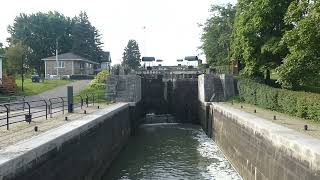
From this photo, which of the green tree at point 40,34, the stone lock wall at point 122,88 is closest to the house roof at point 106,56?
the green tree at point 40,34

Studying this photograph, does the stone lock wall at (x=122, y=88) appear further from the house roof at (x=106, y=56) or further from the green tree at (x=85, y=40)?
the house roof at (x=106, y=56)

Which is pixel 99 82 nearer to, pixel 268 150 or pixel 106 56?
pixel 268 150

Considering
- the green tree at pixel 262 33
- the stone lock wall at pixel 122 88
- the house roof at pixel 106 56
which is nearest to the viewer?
the green tree at pixel 262 33

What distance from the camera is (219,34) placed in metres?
55.8

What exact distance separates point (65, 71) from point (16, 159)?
66855mm

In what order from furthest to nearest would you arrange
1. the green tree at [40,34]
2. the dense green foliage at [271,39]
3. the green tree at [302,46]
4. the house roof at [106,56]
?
the house roof at [106,56], the green tree at [40,34], the dense green foliage at [271,39], the green tree at [302,46]

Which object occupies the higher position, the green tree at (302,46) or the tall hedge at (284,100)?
the green tree at (302,46)

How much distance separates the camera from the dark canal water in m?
20.6

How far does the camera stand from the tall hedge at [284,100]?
19452 millimetres

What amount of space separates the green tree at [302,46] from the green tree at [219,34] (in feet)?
97.7

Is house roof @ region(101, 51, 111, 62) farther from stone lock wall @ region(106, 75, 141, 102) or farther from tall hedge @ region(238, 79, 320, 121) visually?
tall hedge @ region(238, 79, 320, 121)

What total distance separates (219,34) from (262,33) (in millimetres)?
19847

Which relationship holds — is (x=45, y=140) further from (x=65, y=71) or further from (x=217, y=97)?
(x=65, y=71)

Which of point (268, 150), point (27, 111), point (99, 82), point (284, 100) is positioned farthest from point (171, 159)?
point (99, 82)
